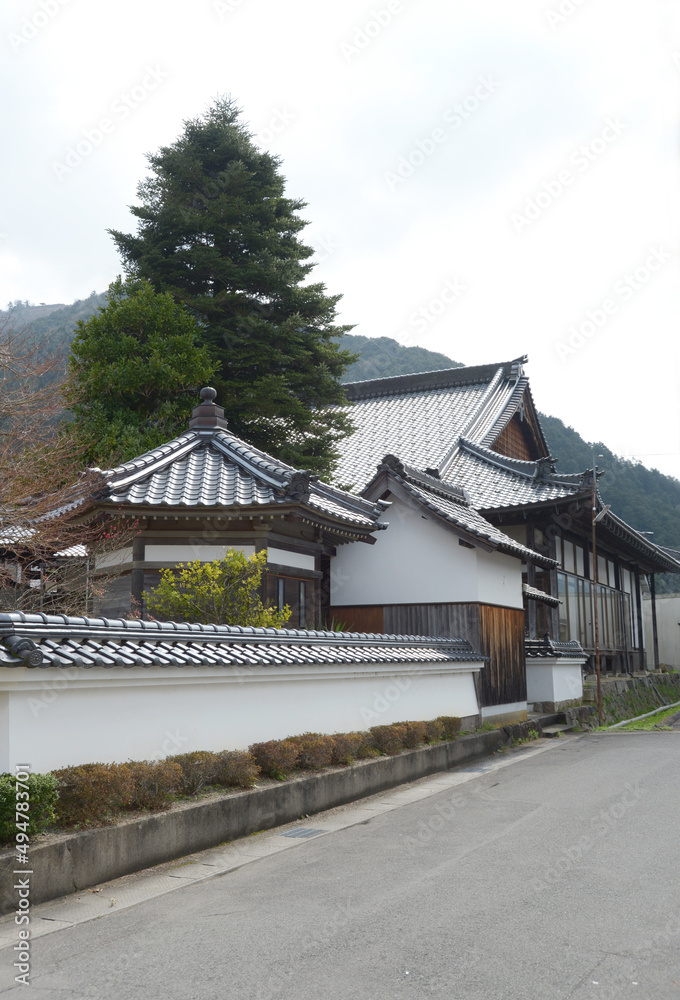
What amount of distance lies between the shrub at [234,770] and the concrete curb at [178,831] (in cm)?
14

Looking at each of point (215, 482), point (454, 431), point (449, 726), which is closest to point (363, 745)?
point (449, 726)

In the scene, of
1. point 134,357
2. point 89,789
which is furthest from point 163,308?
point 89,789

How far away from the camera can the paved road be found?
4.60 metres

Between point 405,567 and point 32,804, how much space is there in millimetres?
12430

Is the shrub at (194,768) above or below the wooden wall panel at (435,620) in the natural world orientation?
below

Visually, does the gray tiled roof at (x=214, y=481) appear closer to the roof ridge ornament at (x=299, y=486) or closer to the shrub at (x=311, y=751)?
the roof ridge ornament at (x=299, y=486)

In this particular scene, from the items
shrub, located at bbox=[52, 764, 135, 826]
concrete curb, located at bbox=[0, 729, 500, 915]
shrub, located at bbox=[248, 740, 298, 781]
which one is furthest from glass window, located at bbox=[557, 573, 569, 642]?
→ shrub, located at bbox=[52, 764, 135, 826]

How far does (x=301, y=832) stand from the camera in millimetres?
8844

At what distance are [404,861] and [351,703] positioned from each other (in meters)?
4.73

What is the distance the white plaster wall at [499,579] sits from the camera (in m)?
17.6

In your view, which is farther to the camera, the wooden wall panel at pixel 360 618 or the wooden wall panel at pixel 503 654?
the wooden wall panel at pixel 360 618

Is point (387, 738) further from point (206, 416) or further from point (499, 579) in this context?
point (206, 416)

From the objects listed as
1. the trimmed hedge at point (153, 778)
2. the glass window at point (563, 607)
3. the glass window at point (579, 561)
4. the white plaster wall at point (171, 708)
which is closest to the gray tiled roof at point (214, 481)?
the white plaster wall at point (171, 708)

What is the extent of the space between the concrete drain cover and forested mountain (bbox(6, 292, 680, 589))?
139 ft
